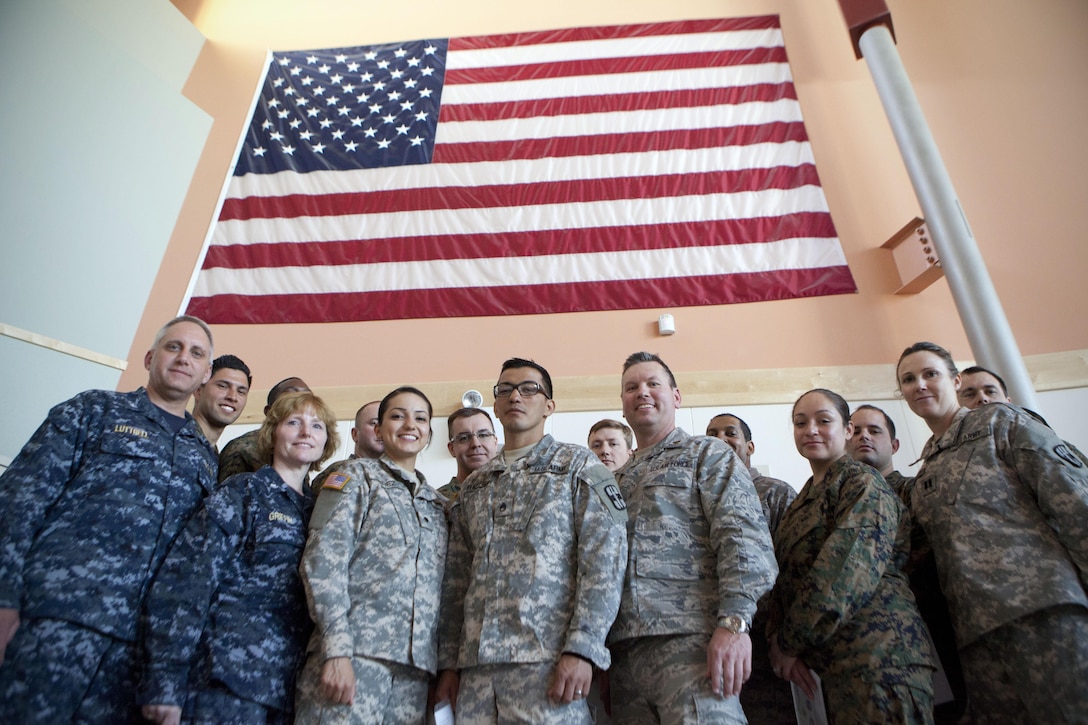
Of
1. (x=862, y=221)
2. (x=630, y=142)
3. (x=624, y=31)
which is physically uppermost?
(x=624, y=31)

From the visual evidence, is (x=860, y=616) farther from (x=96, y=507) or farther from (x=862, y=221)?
(x=862, y=221)

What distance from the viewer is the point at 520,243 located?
4.45 m

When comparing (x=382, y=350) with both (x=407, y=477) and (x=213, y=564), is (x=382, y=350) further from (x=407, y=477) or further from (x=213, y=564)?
(x=213, y=564)

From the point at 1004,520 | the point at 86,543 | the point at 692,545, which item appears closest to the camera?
the point at 86,543

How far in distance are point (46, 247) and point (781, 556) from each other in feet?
11.2

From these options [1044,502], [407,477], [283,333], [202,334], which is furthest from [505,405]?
[283,333]

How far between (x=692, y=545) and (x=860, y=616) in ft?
1.39

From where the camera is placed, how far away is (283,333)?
444cm

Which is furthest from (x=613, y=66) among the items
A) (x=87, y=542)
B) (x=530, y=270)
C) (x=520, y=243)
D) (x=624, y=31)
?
(x=87, y=542)

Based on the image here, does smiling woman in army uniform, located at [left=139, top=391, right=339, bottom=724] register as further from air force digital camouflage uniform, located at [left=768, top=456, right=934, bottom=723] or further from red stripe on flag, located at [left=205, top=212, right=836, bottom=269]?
red stripe on flag, located at [left=205, top=212, right=836, bottom=269]

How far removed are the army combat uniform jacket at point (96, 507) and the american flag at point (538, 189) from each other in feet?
9.11

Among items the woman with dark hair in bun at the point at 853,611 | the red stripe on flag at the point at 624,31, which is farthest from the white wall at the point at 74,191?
the woman with dark hair in bun at the point at 853,611

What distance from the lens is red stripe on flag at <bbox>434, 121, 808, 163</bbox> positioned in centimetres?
464

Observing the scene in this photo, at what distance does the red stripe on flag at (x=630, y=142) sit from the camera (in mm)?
4641
